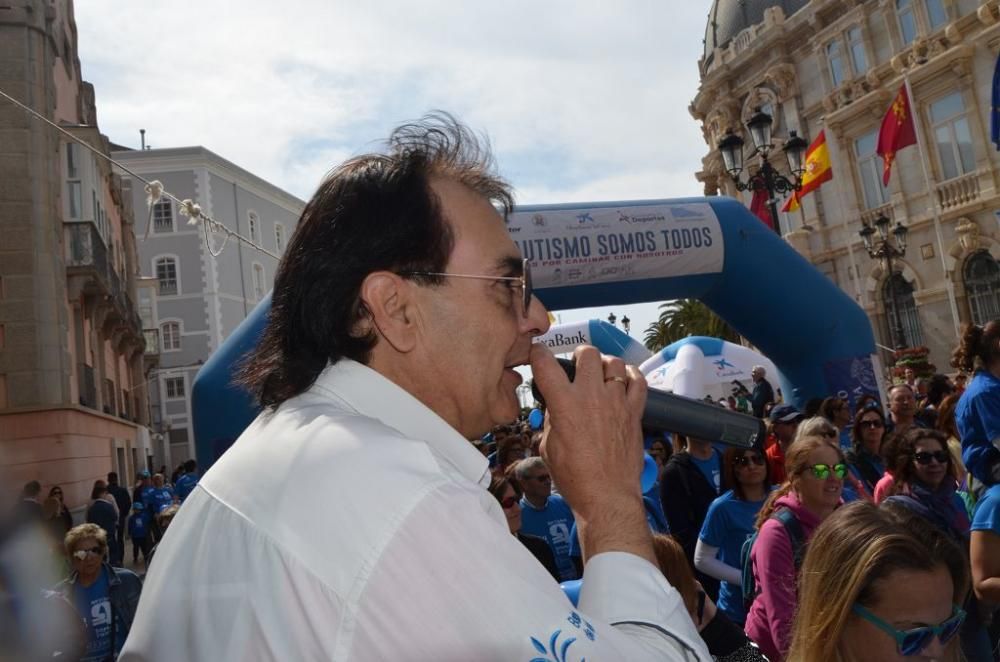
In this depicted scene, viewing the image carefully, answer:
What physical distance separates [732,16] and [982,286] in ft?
55.5

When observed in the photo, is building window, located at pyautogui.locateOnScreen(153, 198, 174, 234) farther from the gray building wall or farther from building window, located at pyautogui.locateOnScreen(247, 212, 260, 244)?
building window, located at pyautogui.locateOnScreen(247, 212, 260, 244)

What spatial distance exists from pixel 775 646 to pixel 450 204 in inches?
100

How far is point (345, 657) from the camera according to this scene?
0.99 meters

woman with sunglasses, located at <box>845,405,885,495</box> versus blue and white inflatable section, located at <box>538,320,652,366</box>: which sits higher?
blue and white inflatable section, located at <box>538,320,652,366</box>

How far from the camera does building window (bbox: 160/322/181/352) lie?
40562 millimetres

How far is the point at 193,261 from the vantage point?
40.5 meters

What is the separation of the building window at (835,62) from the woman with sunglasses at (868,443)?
2528 centimetres

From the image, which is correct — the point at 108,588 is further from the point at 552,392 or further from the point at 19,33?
the point at 19,33

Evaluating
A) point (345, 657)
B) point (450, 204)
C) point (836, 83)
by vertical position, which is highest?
point (836, 83)

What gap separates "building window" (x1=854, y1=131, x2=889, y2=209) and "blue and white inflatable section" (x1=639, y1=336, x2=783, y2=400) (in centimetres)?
1376

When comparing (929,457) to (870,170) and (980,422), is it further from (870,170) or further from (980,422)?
(870,170)

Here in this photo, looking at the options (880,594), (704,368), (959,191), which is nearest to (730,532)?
(880,594)

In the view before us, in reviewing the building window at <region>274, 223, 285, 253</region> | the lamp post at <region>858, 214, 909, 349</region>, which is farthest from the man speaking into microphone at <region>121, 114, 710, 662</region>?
the building window at <region>274, 223, 285, 253</region>

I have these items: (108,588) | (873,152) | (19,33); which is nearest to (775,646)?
(108,588)
